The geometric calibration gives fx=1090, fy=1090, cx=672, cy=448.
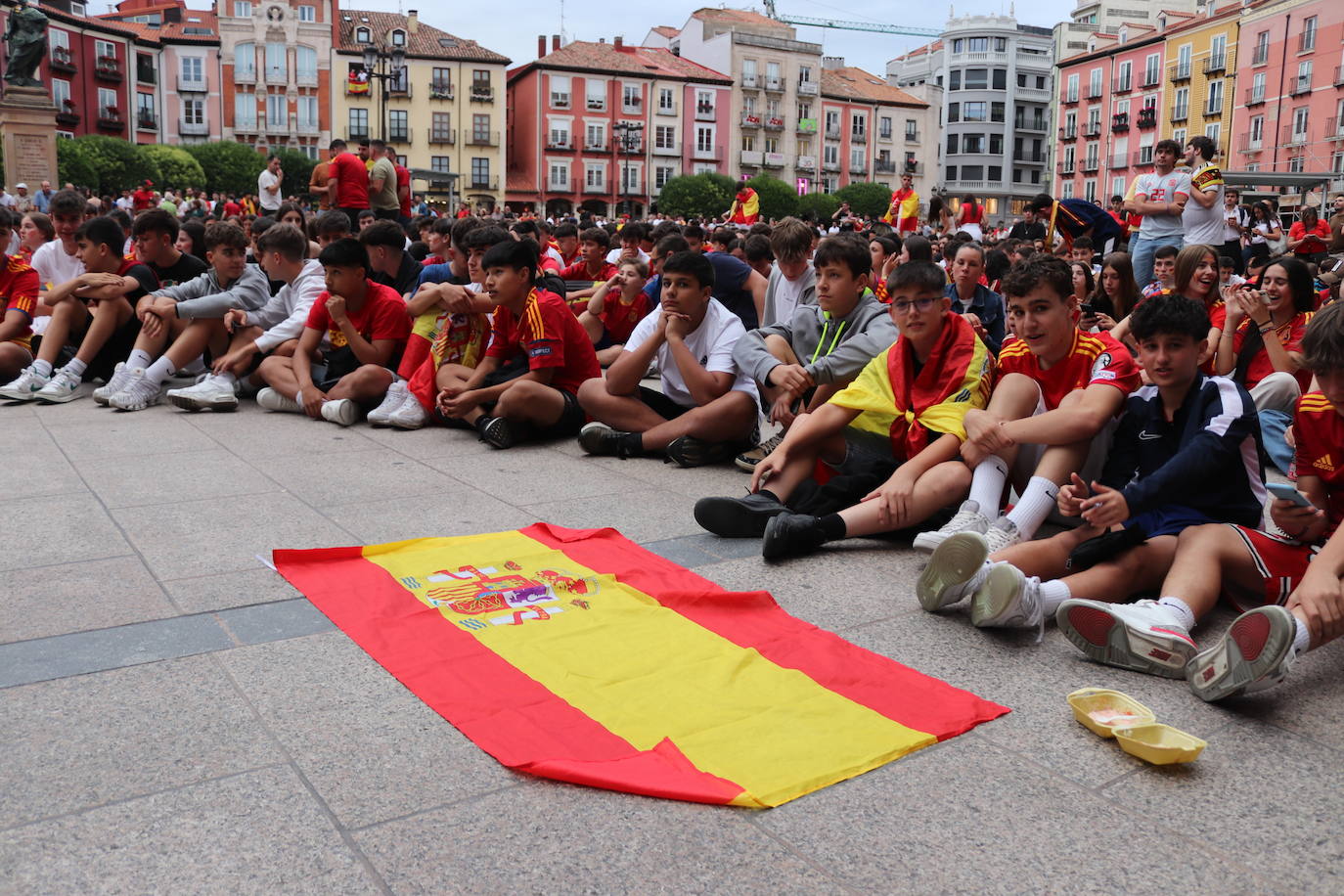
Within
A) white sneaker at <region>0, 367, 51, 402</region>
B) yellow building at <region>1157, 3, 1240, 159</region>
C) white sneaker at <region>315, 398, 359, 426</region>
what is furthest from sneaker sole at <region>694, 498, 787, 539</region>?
yellow building at <region>1157, 3, 1240, 159</region>

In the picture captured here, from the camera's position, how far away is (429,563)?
4.10m

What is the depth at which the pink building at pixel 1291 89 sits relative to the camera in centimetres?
4422

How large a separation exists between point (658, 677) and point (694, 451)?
3.14 m

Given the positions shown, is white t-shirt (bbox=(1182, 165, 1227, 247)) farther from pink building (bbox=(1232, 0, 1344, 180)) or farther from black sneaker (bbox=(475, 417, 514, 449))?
pink building (bbox=(1232, 0, 1344, 180))

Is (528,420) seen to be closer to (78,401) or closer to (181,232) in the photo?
(78,401)

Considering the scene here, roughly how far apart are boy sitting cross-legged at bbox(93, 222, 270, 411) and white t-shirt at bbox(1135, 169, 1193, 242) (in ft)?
25.7

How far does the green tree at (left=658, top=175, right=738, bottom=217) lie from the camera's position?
199ft

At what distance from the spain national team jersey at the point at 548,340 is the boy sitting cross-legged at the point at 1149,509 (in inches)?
136

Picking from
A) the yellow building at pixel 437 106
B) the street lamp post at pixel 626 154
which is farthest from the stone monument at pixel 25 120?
the street lamp post at pixel 626 154

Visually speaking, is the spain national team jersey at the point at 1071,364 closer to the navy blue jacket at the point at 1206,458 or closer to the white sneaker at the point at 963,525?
the navy blue jacket at the point at 1206,458

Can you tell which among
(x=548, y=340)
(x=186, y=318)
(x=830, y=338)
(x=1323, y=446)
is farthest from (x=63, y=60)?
(x=1323, y=446)

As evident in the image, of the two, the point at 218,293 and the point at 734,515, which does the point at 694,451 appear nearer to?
the point at 734,515

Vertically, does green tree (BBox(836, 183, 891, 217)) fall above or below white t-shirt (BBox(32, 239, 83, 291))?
above

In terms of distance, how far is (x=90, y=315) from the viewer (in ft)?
28.0
